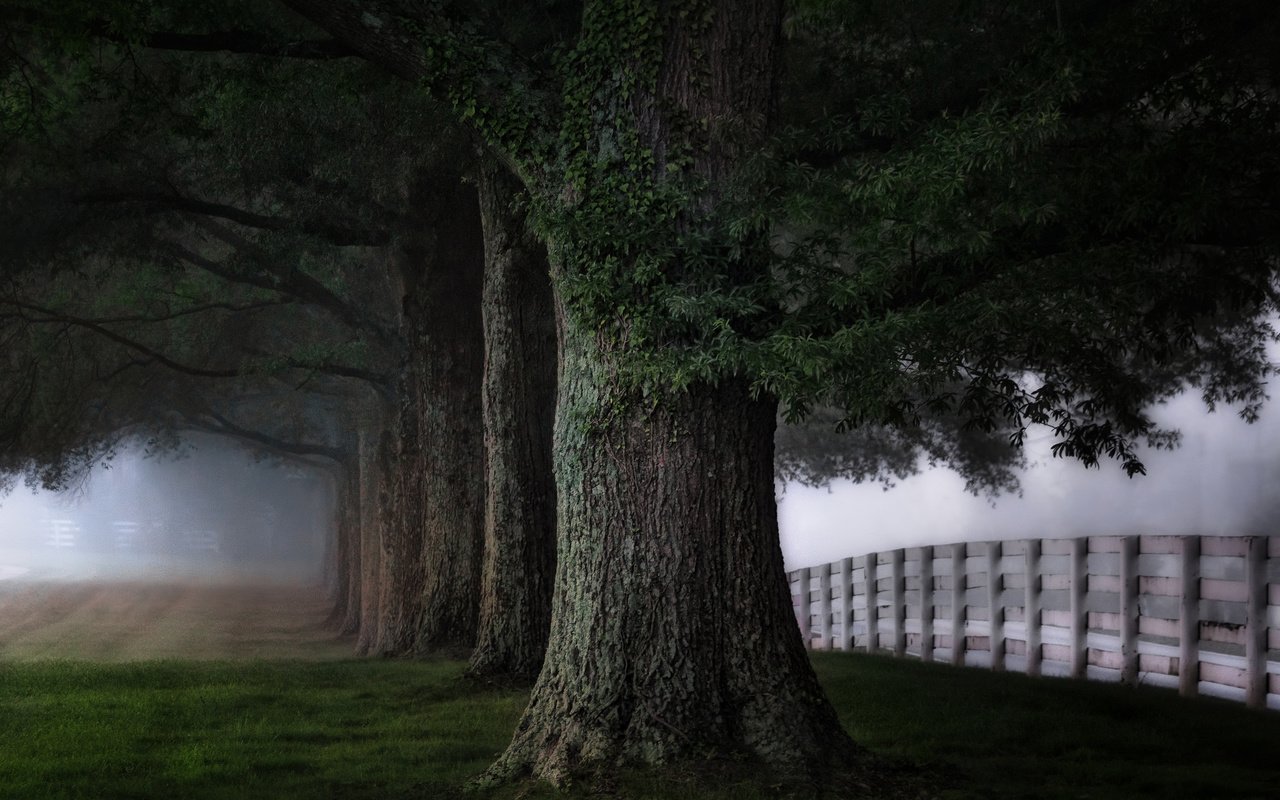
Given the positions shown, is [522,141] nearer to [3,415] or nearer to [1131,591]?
[1131,591]

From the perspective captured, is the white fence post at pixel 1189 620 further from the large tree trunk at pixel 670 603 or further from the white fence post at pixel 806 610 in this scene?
the white fence post at pixel 806 610

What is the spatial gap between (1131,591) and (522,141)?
289 inches

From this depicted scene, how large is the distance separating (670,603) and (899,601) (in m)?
9.95

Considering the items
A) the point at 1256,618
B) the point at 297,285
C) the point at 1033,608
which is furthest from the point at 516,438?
the point at 297,285

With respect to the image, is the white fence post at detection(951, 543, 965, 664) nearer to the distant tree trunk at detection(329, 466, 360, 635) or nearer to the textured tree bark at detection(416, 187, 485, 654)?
the textured tree bark at detection(416, 187, 485, 654)

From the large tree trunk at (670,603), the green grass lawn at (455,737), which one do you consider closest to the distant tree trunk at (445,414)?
the green grass lawn at (455,737)

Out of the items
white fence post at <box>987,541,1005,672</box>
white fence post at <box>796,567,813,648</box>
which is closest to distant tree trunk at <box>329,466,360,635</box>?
white fence post at <box>796,567,813,648</box>

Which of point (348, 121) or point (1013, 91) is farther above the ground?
point (348, 121)

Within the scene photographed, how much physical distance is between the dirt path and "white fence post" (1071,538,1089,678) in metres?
14.7

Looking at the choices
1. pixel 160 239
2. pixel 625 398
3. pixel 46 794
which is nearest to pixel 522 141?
pixel 625 398

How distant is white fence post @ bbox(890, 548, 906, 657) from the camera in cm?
1806

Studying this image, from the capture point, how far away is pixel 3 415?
24.8 m

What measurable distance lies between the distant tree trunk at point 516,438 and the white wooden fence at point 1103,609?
5.10 m

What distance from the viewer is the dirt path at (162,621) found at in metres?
27.4
